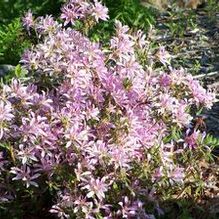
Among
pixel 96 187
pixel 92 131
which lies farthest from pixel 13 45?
pixel 96 187

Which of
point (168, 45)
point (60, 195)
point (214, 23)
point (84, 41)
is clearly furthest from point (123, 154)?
point (214, 23)

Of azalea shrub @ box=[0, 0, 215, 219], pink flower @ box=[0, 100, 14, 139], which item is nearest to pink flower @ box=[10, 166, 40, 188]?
azalea shrub @ box=[0, 0, 215, 219]

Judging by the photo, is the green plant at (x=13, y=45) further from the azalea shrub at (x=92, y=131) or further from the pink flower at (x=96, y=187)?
the pink flower at (x=96, y=187)

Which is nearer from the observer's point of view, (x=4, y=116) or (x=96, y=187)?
(x=4, y=116)

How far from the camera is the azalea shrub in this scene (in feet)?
12.3

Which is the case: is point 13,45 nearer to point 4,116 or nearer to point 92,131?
point 92,131

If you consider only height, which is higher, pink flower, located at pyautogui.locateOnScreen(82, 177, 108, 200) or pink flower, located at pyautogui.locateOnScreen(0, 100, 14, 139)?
pink flower, located at pyautogui.locateOnScreen(0, 100, 14, 139)

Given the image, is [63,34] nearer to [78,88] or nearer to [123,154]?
[78,88]

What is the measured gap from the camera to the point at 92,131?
391cm

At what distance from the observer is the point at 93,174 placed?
12.7 feet

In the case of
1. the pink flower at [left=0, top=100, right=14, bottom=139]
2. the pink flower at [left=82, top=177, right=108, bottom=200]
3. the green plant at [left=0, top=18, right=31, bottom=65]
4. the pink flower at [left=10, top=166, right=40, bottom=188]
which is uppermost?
the pink flower at [left=0, top=100, right=14, bottom=139]

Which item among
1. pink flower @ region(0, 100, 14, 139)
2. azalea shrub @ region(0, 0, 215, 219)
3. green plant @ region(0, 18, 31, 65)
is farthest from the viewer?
green plant @ region(0, 18, 31, 65)

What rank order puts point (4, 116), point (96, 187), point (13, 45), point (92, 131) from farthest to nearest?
point (13, 45) → point (92, 131) → point (96, 187) → point (4, 116)

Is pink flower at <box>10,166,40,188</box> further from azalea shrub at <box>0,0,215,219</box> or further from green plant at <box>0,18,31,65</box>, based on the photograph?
green plant at <box>0,18,31,65</box>
